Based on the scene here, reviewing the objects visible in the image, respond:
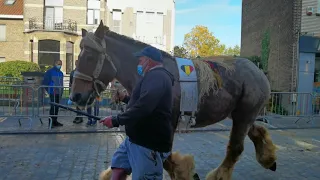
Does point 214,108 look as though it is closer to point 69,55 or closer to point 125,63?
point 125,63

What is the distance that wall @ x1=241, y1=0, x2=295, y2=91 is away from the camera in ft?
50.9

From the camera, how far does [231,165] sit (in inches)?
181

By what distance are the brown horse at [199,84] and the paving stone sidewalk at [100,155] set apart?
1.10m

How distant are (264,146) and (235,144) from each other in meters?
0.58

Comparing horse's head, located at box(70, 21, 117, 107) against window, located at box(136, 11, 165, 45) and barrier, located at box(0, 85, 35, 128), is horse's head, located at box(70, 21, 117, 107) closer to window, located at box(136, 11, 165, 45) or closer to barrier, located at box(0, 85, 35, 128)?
barrier, located at box(0, 85, 35, 128)

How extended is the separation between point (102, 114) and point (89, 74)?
7.38m

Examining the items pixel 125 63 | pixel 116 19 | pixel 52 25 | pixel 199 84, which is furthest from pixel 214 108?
pixel 116 19

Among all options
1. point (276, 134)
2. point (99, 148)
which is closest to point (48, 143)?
point (99, 148)

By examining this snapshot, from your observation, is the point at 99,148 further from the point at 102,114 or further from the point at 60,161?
the point at 102,114

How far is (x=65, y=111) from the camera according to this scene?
10539mm

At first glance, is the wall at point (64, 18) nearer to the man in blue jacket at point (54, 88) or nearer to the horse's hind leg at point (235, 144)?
the man in blue jacket at point (54, 88)

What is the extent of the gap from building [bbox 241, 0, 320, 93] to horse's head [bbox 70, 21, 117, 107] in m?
13.2

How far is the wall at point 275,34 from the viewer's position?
50.9 ft

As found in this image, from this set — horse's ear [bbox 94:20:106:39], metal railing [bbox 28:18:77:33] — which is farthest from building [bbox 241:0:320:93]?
metal railing [bbox 28:18:77:33]
